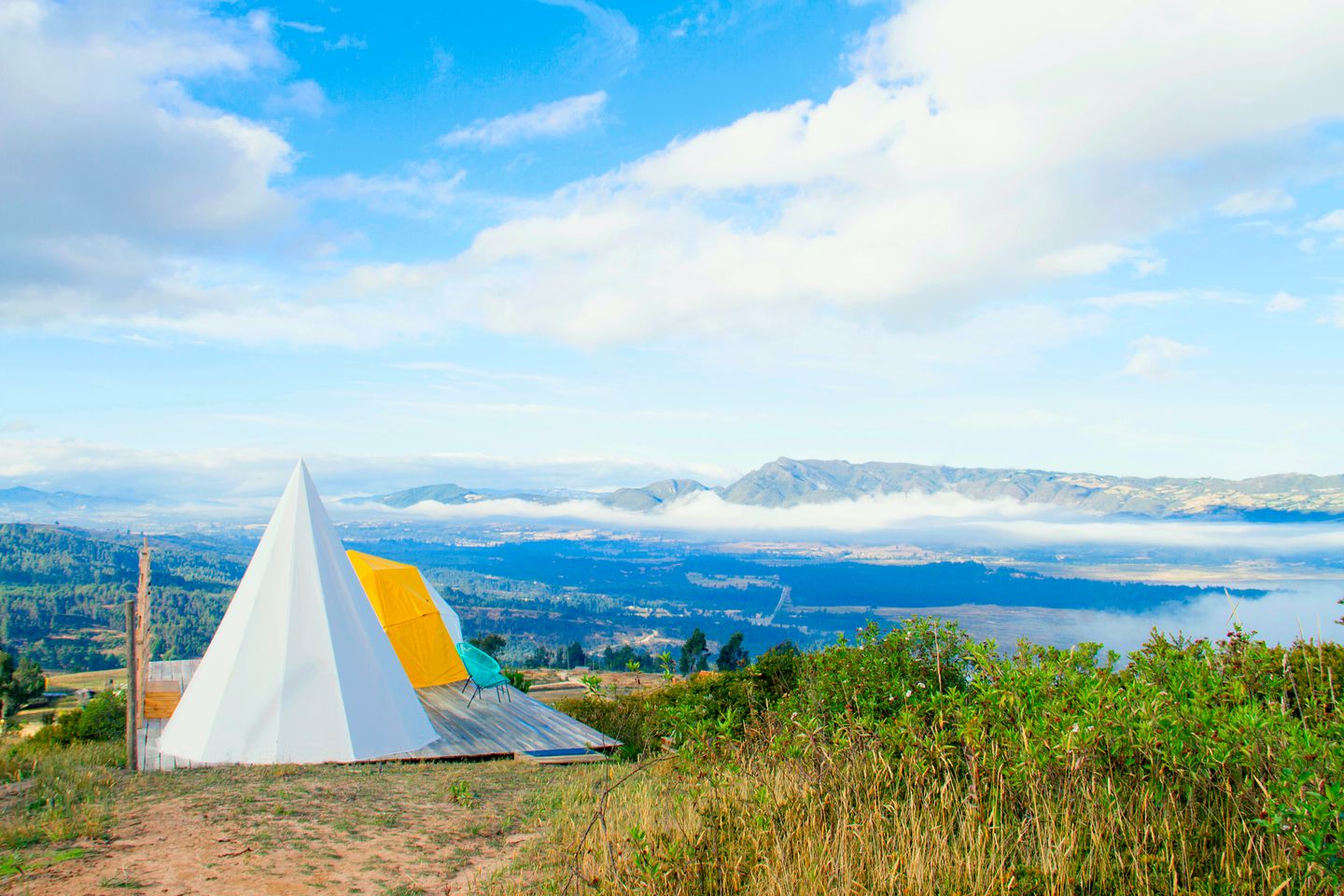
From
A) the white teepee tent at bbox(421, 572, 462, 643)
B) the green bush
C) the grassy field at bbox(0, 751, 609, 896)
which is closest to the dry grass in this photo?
the grassy field at bbox(0, 751, 609, 896)

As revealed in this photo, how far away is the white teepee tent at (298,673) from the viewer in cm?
990

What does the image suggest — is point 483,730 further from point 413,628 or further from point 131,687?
point 131,687

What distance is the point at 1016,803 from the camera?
414 cm

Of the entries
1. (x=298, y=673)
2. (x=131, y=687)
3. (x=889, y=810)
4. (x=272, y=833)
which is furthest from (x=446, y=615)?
(x=889, y=810)

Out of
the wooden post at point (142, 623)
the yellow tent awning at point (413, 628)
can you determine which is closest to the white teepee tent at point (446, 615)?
the yellow tent awning at point (413, 628)

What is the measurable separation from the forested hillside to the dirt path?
168 ft

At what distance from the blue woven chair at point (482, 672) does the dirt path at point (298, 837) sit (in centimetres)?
578

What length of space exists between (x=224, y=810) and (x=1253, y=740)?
716cm

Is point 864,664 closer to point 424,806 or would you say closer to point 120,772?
point 424,806

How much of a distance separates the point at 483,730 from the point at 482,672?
228 centimetres

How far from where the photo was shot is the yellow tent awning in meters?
15.6

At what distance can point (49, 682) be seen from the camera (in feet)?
216

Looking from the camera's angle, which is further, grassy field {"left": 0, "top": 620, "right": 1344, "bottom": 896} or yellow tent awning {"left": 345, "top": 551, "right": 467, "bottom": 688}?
yellow tent awning {"left": 345, "top": 551, "right": 467, "bottom": 688}

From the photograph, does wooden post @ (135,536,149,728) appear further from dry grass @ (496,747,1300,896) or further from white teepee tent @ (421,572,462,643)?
white teepee tent @ (421,572,462,643)
